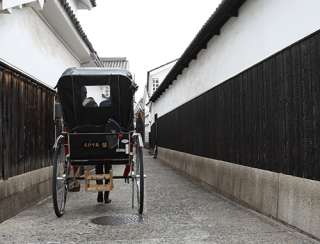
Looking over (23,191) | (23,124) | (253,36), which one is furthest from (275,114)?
(23,191)

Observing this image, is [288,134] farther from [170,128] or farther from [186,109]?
[170,128]

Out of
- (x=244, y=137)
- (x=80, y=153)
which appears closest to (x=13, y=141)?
(x=80, y=153)

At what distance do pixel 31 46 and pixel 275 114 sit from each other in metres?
6.25

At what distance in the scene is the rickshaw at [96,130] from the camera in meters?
8.27

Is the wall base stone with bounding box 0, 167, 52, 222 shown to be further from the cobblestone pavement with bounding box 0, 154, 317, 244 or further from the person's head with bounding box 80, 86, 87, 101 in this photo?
the person's head with bounding box 80, 86, 87, 101

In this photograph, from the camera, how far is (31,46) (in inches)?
424

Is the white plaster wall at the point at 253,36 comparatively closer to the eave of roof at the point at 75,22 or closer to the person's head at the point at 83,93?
the person's head at the point at 83,93

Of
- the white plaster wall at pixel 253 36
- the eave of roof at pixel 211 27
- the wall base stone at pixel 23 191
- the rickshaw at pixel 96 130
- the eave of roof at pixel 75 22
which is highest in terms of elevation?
the eave of roof at pixel 75 22

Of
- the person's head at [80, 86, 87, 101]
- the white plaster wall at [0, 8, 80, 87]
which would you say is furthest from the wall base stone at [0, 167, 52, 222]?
the white plaster wall at [0, 8, 80, 87]

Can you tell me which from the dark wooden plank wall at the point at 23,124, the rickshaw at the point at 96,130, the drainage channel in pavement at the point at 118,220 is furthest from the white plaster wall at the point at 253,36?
the dark wooden plank wall at the point at 23,124

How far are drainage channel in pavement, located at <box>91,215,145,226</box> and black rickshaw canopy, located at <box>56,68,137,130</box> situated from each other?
1735mm

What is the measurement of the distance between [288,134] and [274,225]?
144 cm

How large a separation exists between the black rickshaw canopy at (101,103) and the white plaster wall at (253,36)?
2.71 metres

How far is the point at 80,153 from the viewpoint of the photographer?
27.1 ft
